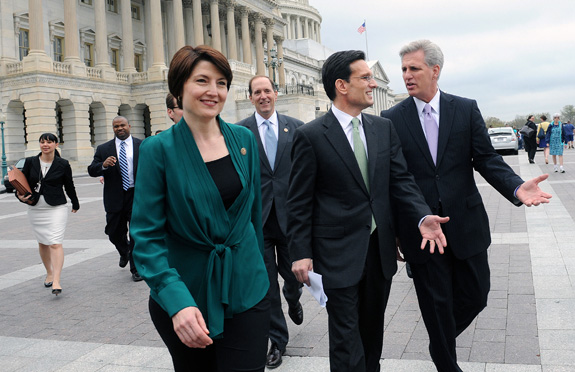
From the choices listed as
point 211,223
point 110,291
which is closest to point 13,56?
point 110,291

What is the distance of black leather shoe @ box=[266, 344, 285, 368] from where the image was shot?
4.24m

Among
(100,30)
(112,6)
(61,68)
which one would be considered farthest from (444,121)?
(112,6)

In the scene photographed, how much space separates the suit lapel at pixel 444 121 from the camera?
357 cm

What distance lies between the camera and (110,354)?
472cm

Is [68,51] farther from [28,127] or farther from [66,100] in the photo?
[28,127]

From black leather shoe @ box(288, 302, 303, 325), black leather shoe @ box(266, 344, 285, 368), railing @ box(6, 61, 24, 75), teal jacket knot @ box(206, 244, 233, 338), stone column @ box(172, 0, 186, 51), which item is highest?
stone column @ box(172, 0, 186, 51)

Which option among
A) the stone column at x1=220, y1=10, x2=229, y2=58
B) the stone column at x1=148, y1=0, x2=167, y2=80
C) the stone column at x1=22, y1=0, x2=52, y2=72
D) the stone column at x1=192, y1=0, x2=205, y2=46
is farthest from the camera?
the stone column at x1=220, y1=10, x2=229, y2=58

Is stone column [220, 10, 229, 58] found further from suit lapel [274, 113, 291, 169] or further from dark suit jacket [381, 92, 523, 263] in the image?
dark suit jacket [381, 92, 523, 263]

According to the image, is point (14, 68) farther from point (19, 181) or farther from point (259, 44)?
point (19, 181)

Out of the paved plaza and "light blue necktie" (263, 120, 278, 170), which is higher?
"light blue necktie" (263, 120, 278, 170)

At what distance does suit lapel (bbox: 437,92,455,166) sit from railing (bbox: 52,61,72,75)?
3740cm

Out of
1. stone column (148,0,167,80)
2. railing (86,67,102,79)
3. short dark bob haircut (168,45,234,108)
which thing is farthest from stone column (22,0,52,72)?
short dark bob haircut (168,45,234,108)

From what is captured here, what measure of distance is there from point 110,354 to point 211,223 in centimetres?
290

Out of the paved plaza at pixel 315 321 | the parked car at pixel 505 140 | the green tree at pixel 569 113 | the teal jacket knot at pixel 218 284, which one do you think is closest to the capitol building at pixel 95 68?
the parked car at pixel 505 140
